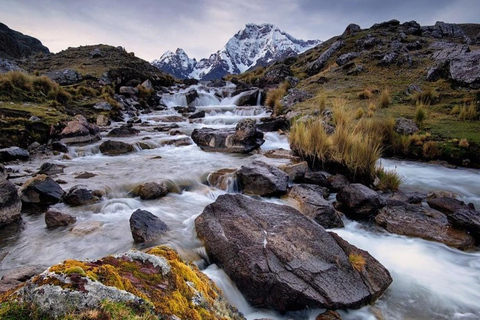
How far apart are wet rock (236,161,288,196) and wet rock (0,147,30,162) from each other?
25.1 ft

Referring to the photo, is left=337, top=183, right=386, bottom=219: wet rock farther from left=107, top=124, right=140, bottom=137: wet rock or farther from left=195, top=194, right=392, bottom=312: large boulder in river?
left=107, top=124, right=140, bottom=137: wet rock

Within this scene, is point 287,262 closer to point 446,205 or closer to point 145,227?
point 145,227

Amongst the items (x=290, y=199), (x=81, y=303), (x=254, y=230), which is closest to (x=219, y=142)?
(x=290, y=199)

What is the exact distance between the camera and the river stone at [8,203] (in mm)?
5020

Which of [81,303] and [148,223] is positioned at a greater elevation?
[81,303]

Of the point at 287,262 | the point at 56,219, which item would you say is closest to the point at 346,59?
the point at 287,262

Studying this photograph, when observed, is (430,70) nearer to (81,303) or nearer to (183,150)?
(183,150)

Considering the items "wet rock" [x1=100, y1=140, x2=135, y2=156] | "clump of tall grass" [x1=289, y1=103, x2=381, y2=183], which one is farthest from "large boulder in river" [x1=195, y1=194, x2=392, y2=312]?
"wet rock" [x1=100, y1=140, x2=135, y2=156]

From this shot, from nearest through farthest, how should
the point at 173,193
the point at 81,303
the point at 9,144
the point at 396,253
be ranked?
1. the point at 81,303
2. the point at 396,253
3. the point at 173,193
4. the point at 9,144

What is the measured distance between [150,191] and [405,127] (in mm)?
9473

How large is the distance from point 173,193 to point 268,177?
2615 mm

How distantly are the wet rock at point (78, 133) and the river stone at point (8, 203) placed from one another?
7.50 metres

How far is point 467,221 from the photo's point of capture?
4965 millimetres

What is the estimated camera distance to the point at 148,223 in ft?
16.0
